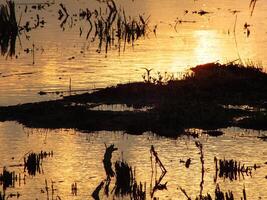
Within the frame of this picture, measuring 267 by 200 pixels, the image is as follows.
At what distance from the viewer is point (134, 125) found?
59.5ft

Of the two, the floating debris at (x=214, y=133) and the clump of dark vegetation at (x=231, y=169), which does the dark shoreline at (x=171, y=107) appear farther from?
the clump of dark vegetation at (x=231, y=169)

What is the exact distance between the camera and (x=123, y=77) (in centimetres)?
2506

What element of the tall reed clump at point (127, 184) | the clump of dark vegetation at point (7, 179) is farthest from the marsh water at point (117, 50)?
the tall reed clump at point (127, 184)

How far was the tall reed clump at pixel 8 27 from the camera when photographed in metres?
33.9

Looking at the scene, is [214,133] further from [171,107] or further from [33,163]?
[33,163]

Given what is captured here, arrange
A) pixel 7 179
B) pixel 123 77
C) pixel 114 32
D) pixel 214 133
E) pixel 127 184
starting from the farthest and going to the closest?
pixel 114 32, pixel 123 77, pixel 214 133, pixel 7 179, pixel 127 184

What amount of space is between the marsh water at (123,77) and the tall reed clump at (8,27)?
0.55 metres

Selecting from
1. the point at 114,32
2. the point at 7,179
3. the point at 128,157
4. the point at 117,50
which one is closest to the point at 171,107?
the point at 128,157

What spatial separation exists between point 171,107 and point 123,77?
626 cm

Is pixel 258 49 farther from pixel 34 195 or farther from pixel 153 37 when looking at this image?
pixel 34 195

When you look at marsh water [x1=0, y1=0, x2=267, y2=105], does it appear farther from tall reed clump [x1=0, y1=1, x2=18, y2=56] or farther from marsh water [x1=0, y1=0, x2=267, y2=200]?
tall reed clump [x1=0, y1=1, x2=18, y2=56]

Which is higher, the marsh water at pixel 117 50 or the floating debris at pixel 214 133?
the marsh water at pixel 117 50

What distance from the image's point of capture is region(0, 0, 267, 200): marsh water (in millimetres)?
14000

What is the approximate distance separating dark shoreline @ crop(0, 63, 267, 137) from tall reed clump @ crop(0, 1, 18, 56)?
1252 centimetres
